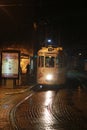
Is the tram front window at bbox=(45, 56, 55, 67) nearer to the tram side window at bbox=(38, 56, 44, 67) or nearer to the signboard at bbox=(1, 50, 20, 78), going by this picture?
the tram side window at bbox=(38, 56, 44, 67)

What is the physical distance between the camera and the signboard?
28078 mm

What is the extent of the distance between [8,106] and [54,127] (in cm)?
626

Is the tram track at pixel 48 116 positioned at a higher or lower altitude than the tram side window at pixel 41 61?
lower

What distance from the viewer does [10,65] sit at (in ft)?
92.6

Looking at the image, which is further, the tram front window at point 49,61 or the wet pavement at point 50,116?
the tram front window at point 49,61

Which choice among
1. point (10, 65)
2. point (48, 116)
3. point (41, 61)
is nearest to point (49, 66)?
point (41, 61)

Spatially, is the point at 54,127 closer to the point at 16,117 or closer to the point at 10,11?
the point at 16,117

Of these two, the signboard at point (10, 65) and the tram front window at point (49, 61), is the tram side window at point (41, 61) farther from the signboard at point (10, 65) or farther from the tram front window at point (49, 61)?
the signboard at point (10, 65)

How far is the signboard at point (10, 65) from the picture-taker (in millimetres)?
28078

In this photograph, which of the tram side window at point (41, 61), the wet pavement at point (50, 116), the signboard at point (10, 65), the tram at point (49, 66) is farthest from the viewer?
the tram side window at point (41, 61)

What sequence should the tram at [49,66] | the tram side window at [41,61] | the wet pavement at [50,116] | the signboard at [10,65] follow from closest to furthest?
1. the wet pavement at [50,116]
2. the signboard at [10,65]
3. the tram at [49,66]
4. the tram side window at [41,61]

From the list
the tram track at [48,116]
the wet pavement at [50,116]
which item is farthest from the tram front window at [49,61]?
the tram track at [48,116]

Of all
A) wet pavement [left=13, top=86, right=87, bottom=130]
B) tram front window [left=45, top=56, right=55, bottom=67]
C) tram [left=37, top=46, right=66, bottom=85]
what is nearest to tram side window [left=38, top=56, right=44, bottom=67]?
tram [left=37, top=46, right=66, bottom=85]

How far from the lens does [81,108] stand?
17234mm
